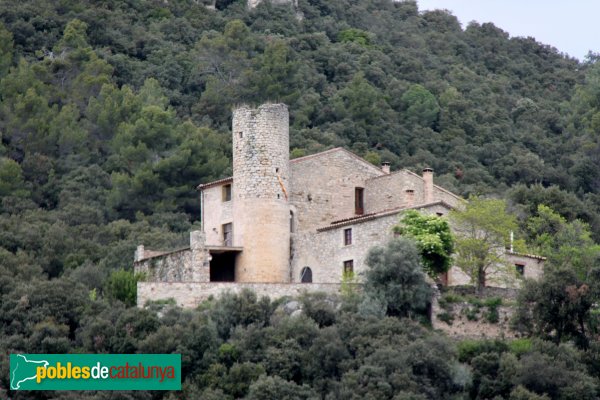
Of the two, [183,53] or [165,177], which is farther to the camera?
[183,53]

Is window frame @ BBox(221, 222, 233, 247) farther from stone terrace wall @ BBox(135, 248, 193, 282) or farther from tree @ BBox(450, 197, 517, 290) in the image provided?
tree @ BBox(450, 197, 517, 290)

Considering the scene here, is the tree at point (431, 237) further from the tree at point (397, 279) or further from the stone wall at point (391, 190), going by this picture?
the stone wall at point (391, 190)

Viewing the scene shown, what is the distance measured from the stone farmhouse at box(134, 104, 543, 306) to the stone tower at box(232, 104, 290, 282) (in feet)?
0.10

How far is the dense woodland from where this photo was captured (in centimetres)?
4488

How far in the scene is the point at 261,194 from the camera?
50750mm

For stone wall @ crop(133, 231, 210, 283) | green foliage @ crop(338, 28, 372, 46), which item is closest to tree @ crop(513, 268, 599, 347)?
stone wall @ crop(133, 231, 210, 283)

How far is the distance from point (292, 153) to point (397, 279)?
2452 cm

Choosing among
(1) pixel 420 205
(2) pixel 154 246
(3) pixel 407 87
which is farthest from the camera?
(3) pixel 407 87

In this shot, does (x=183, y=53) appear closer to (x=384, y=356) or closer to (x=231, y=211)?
(x=231, y=211)

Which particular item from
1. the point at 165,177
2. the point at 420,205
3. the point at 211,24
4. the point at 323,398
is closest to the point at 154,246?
the point at 165,177

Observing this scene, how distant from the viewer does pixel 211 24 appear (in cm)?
9656

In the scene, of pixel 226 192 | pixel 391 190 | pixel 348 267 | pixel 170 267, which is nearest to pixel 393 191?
pixel 391 190

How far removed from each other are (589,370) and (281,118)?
13066 mm

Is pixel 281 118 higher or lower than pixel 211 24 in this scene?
lower
